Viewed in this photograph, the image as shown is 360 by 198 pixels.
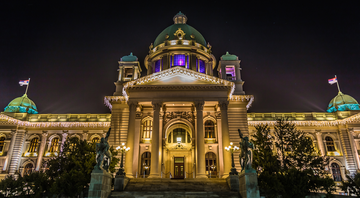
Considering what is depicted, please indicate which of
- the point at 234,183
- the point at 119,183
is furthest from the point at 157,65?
the point at 234,183

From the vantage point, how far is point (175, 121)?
1262 inches

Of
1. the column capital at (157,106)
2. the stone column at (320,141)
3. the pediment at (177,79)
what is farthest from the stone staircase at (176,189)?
the stone column at (320,141)

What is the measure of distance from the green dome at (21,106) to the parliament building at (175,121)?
0.48 feet

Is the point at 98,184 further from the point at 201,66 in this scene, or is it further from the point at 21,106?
the point at 21,106

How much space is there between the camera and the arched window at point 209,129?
31.6 meters

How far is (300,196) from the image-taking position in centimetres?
1675

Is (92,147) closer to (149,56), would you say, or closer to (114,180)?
(114,180)

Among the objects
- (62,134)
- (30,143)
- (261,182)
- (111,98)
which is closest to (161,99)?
(111,98)

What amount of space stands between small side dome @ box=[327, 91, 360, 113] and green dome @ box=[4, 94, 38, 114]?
51.5m

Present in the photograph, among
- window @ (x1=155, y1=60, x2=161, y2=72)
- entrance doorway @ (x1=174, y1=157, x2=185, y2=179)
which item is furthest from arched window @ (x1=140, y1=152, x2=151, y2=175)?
window @ (x1=155, y1=60, x2=161, y2=72)

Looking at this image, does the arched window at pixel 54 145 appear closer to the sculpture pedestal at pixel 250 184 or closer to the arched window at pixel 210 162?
the arched window at pixel 210 162

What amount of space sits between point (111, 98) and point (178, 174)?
41.9 ft

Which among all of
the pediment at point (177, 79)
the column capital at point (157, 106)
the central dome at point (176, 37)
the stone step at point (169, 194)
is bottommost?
the stone step at point (169, 194)

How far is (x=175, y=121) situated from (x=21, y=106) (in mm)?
28267
